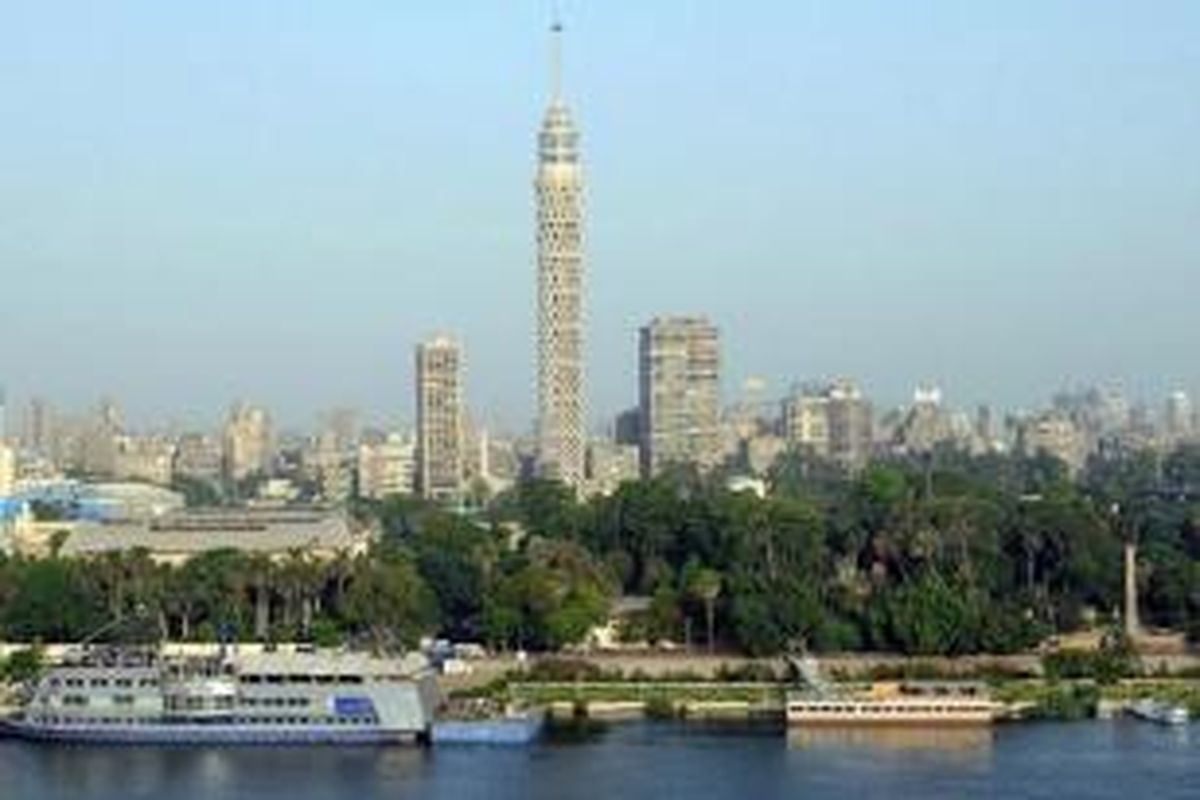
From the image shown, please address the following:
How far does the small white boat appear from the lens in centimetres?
1923

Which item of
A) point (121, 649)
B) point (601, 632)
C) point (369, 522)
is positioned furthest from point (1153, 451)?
point (121, 649)

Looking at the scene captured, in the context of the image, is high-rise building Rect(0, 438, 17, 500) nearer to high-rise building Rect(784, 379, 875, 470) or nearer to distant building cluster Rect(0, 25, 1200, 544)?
distant building cluster Rect(0, 25, 1200, 544)

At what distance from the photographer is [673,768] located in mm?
17016

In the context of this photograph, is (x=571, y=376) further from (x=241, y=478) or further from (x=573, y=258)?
(x=241, y=478)

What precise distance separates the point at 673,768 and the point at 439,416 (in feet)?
115

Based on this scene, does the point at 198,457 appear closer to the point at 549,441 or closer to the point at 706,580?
the point at 549,441

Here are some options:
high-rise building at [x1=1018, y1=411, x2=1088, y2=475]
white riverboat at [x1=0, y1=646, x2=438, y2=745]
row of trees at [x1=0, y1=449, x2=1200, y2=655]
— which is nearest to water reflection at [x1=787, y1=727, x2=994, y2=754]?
white riverboat at [x1=0, y1=646, x2=438, y2=745]

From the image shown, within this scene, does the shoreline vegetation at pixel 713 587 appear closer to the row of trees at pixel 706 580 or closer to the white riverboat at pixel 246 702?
the row of trees at pixel 706 580

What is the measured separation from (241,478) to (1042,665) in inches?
1569

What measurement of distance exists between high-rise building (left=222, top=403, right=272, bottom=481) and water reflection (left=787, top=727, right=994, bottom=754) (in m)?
42.6

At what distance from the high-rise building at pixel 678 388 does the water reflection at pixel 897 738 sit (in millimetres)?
33522

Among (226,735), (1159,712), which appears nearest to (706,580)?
(1159,712)

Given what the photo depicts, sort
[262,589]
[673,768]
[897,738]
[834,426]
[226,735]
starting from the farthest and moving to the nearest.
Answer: [834,426]
[262,589]
[226,735]
[897,738]
[673,768]

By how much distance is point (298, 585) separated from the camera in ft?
Result: 79.1
